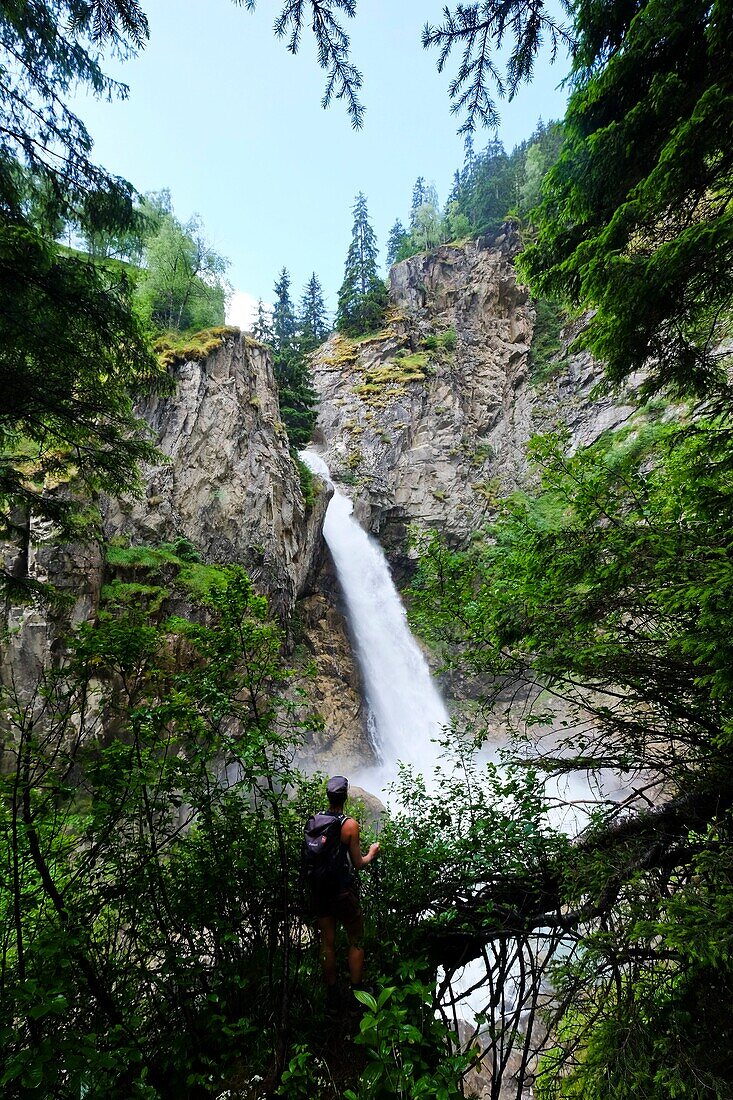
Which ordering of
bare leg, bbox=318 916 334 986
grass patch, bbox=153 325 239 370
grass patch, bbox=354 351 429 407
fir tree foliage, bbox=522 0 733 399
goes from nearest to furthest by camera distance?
fir tree foliage, bbox=522 0 733 399 → bare leg, bbox=318 916 334 986 → grass patch, bbox=153 325 239 370 → grass patch, bbox=354 351 429 407

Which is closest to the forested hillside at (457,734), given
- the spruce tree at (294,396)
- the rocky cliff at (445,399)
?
the spruce tree at (294,396)

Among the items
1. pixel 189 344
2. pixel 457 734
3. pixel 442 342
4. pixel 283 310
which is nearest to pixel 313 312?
pixel 283 310

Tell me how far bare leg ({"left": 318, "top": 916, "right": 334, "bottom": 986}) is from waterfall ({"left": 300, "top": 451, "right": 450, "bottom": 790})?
43.7 feet

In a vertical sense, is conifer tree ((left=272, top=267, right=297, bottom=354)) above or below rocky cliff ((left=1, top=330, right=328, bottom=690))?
above

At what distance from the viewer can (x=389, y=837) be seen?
386cm

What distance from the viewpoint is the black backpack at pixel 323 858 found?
9.81ft

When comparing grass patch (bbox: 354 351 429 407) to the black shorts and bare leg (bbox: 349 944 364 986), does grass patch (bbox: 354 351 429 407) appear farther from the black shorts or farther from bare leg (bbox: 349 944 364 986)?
bare leg (bbox: 349 944 364 986)

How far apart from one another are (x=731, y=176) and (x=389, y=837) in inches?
197

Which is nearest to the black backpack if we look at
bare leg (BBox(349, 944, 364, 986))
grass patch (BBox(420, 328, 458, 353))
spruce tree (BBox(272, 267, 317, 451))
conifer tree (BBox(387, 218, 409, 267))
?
bare leg (BBox(349, 944, 364, 986))

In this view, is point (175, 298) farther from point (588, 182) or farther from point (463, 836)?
point (463, 836)

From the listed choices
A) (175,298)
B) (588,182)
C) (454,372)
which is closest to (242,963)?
(588,182)

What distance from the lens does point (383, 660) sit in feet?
64.1

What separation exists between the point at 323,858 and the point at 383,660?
16.8m

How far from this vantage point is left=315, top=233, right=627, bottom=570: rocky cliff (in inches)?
952
